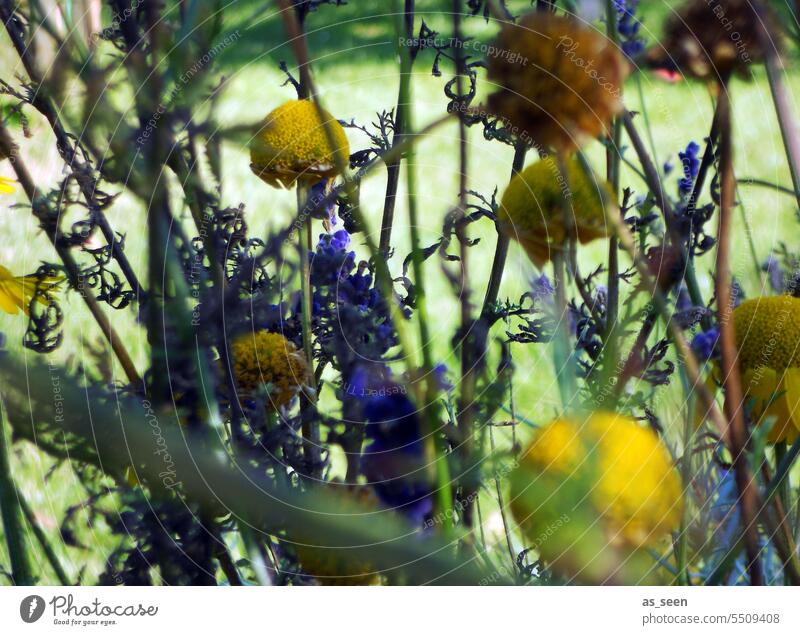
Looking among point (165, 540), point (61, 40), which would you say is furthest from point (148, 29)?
point (165, 540)

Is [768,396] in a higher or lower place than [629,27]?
lower

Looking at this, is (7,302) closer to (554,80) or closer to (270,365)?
(270,365)

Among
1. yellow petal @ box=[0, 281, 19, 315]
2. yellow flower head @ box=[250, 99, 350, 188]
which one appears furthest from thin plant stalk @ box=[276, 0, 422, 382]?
yellow petal @ box=[0, 281, 19, 315]

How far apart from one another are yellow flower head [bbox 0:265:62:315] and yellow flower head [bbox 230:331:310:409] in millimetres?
67

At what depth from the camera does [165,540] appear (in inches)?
11.0

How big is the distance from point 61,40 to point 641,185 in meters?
0.21

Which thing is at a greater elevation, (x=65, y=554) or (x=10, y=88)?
(x=10, y=88)

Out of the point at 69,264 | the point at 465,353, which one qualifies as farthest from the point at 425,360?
the point at 69,264

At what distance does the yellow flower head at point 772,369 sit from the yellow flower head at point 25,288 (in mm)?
229

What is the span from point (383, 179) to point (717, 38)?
127mm

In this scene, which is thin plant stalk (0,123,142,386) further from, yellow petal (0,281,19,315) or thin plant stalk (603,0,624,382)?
thin plant stalk (603,0,624,382)

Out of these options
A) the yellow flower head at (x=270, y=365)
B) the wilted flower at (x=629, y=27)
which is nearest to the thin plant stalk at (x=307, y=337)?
the yellow flower head at (x=270, y=365)

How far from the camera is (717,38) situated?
12.0 inches

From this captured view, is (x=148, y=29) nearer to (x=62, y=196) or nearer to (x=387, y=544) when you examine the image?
(x=62, y=196)
